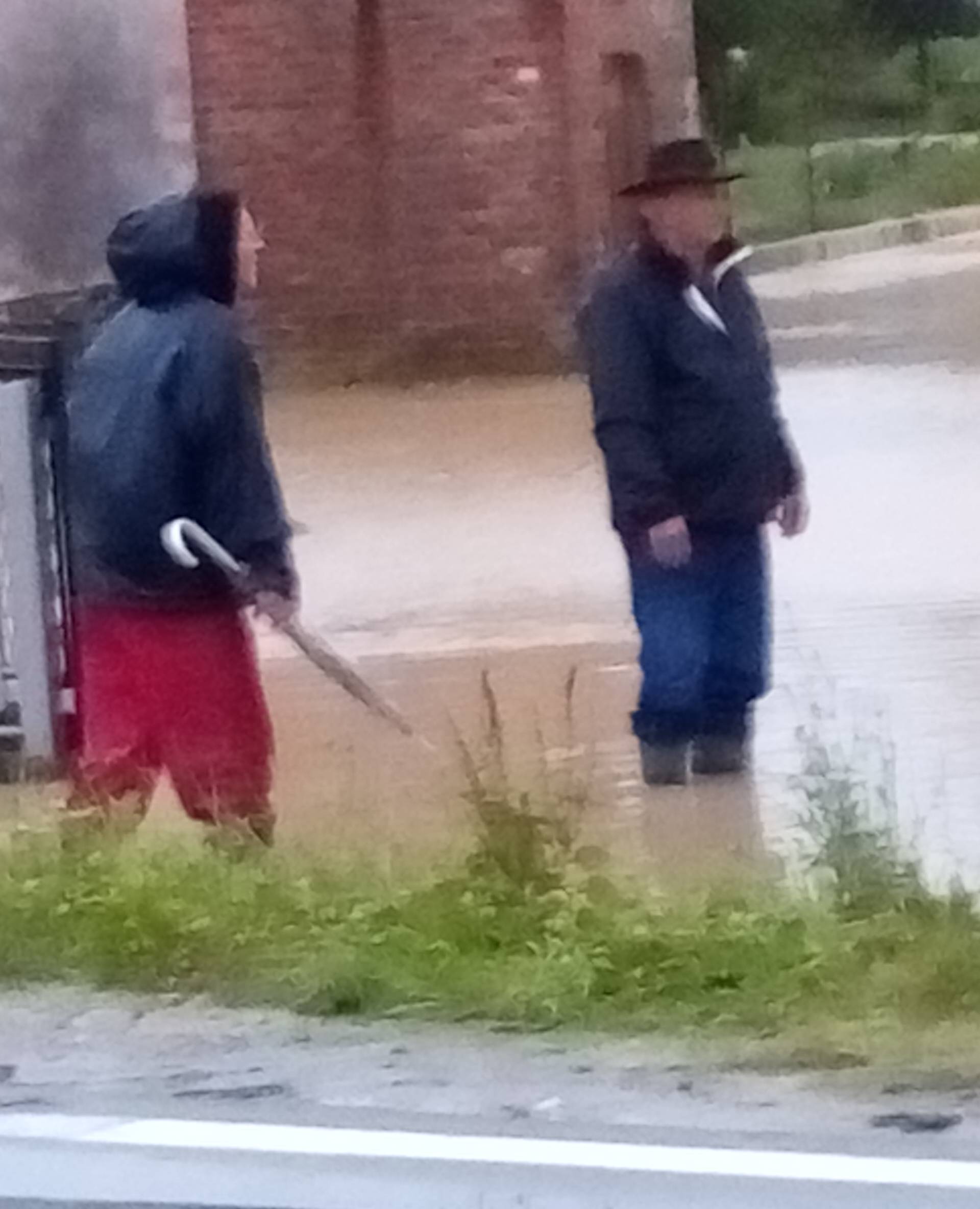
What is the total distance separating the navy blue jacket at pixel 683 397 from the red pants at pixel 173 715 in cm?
27

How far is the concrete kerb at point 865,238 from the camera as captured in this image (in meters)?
0.99

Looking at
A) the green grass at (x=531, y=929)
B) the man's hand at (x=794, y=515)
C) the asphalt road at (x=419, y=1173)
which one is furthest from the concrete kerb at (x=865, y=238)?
the asphalt road at (x=419, y=1173)

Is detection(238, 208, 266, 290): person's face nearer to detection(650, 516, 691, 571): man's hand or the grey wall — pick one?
the grey wall

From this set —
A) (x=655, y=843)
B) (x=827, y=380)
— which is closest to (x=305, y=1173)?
(x=655, y=843)

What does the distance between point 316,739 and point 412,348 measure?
Answer: 252mm

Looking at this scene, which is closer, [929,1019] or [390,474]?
[929,1019]

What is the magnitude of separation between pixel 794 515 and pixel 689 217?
187 mm

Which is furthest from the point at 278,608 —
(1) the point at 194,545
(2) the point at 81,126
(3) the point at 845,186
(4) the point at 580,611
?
(3) the point at 845,186

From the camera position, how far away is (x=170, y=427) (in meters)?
1.11

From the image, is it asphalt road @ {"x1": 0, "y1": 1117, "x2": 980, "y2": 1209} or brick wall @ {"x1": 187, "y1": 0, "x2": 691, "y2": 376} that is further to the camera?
brick wall @ {"x1": 187, "y1": 0, "x2": 691, "y2": 376}

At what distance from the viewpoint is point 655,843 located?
1.06 m

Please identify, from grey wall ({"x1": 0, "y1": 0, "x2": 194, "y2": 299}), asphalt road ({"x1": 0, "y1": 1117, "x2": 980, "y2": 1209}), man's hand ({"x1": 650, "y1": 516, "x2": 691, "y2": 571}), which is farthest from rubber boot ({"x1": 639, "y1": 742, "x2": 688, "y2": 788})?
grey wall ({"x1": 0, "y1": 0, "x2": 194, "y2": 299})

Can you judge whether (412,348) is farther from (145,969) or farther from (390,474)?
(145,969)

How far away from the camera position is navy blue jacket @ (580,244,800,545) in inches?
40.9
